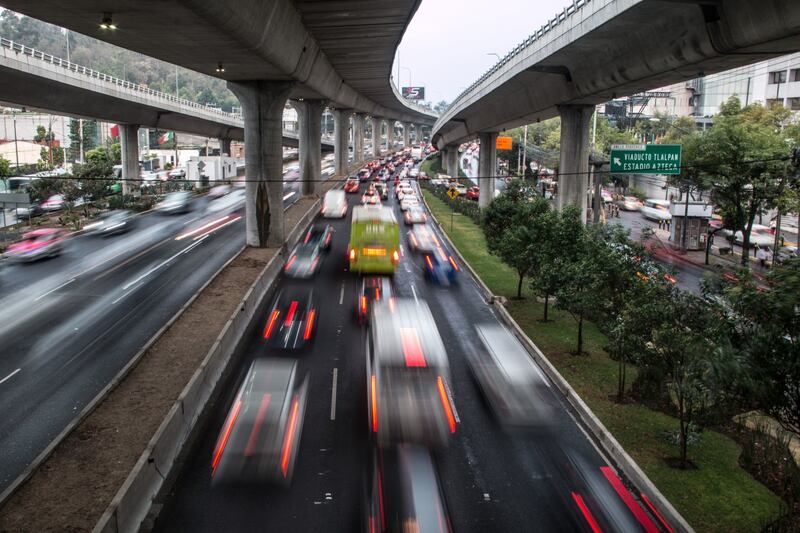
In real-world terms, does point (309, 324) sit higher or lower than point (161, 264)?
lower

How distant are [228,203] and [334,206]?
46.9ft

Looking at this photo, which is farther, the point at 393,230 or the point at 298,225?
the point at 298,225

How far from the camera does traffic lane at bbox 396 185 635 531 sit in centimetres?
1438

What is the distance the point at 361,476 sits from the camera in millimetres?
16000

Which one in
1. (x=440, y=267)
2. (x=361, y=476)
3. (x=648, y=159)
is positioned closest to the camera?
(x=361, y=476)

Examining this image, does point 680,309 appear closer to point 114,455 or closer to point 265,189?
point 114,455

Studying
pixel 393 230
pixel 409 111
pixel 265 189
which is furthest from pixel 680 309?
pixel 409 111

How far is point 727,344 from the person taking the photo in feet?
39.2

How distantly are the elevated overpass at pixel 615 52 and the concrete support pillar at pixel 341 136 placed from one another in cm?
4457

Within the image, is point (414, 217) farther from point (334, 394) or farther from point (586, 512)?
point (586, 512)

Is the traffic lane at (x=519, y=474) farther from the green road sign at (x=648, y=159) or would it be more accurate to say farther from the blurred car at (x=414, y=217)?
the blurred car at (x=414, y=217)

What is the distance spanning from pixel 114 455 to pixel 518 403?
12.1m

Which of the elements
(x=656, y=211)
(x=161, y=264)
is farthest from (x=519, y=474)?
(x=656, y=211)

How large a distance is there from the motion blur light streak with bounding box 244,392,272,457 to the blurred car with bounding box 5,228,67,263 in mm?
28389
